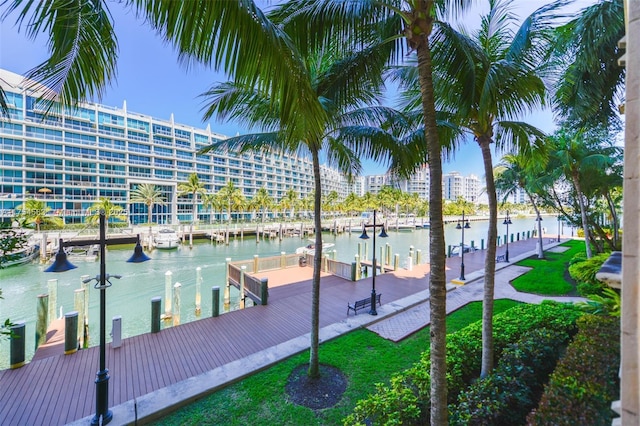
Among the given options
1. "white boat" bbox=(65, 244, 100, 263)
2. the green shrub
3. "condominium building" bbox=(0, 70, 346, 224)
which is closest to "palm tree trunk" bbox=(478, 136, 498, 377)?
the green shrub

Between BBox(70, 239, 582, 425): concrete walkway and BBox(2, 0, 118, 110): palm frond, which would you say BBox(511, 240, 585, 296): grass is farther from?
BBox(2, 0, 118, 110): palm frond

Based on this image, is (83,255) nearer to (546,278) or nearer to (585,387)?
(585,387)

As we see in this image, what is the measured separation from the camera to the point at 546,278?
14250 mm

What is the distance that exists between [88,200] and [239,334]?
5231 centimetres

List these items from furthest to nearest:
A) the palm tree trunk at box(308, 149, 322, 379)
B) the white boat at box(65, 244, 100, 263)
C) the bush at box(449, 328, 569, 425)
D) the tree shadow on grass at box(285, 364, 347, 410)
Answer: the white boat at box(65, 244, 100, 263)
the palm tree trunk at box(308, 149, 322, 379)
the tree shadow on grass at box(285, 364, 347, 410)
the bush at box(449, 328, 569, 425)

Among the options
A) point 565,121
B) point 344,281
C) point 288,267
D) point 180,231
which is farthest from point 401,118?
point 180,231

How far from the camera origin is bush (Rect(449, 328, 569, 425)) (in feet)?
11.5

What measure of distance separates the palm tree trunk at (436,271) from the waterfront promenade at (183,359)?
15.0ft

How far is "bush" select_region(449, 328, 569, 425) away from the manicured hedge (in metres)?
0.46

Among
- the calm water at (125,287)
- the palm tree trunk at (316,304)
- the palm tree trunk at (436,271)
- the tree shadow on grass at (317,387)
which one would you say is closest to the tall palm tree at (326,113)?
the palm tree trunk at (316,304)

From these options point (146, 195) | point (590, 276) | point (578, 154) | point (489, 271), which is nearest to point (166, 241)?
point (146, 195)

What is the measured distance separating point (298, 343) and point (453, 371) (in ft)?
13.7

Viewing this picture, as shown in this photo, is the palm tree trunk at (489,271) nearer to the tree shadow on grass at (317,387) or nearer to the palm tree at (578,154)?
the tree shadow on grass at (317,387)

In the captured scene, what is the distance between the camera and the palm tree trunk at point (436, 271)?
3.11 m
